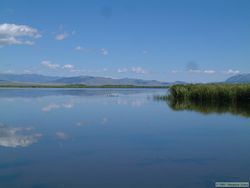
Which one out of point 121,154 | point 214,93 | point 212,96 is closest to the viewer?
point 121,154

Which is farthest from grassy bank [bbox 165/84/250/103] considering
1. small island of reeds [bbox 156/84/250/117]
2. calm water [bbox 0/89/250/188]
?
calm water [bbox 0/89/250/188]

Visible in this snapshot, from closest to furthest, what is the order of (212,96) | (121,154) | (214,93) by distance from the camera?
(121,154)
(214,93)
(212,96)

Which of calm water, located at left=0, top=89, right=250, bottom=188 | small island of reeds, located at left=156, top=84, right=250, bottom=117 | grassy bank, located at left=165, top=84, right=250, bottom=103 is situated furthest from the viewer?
grassy bank, located at left=165, top=84, right=250, bottom=103

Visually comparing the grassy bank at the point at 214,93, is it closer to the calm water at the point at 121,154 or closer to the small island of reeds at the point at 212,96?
the small island of reeds at the point at 212,96

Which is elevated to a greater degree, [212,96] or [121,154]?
[212,96]

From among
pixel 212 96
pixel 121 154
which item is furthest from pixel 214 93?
pixel 121 154

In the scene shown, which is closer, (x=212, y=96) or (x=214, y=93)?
(x=214, y=93)

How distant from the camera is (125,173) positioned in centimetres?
903

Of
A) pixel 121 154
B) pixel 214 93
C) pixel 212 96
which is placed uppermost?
pixel 214 93

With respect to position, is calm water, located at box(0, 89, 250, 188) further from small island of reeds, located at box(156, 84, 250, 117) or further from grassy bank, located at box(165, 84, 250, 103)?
grassy bank, located at box(165, 84, 250, 103)

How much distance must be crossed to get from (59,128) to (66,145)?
4.45m

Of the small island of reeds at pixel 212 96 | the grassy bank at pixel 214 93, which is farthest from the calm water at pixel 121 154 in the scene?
the grassy bank at pixel 214 93

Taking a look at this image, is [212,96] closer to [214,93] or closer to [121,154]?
[214,93]

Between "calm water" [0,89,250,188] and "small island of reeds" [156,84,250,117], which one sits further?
"small island of reeds" [156,84,250,117]
